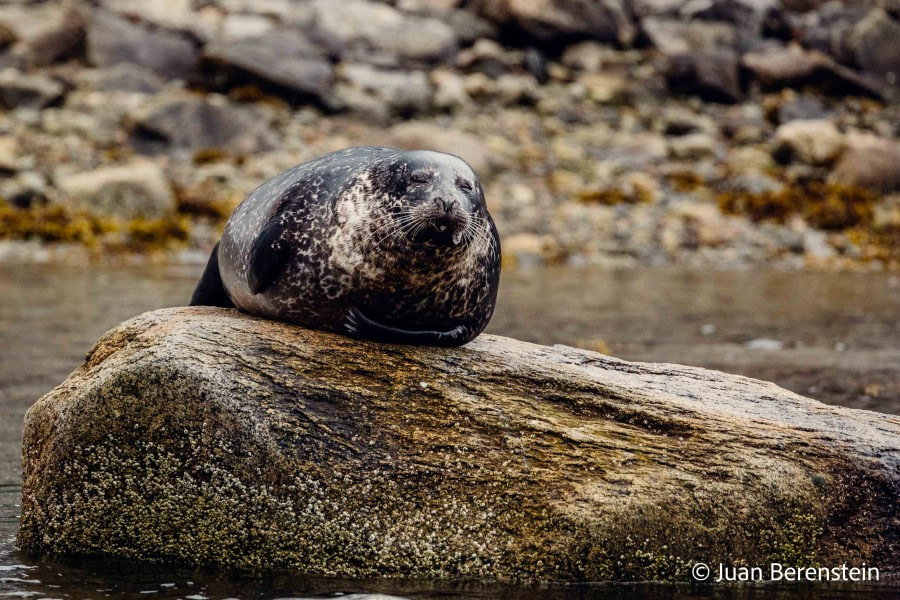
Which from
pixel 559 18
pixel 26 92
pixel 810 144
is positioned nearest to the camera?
pixel 810 144

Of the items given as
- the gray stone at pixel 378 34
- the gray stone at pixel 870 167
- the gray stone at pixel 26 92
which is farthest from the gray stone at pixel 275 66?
the gray stone at pixel 870 167

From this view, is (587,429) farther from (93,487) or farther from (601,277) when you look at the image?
(601,277)

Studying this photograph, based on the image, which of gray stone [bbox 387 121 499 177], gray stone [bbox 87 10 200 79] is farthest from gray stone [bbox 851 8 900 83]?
gray stone [bbox 87 10 200 79]

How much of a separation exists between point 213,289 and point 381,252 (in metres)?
1.55

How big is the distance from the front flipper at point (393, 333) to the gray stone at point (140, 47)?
28917 millimetres

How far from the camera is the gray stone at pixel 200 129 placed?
27.4m

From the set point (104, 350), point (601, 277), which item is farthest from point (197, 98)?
point (104, 350)

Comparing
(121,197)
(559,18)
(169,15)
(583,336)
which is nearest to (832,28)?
(559,18)

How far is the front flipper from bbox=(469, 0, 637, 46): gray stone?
1287 inches

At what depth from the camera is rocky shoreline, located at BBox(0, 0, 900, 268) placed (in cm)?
2353

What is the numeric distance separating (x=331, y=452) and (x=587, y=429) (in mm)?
1104

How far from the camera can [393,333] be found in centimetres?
523

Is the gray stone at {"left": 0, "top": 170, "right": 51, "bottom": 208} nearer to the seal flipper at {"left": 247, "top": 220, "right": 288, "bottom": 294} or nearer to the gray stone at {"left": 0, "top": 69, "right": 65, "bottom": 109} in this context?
the gray stone at {"left": 0, "top": 69, "right": 65, "bottom": 109}

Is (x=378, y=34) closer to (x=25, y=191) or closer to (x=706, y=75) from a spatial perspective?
(x=706, y=75)
